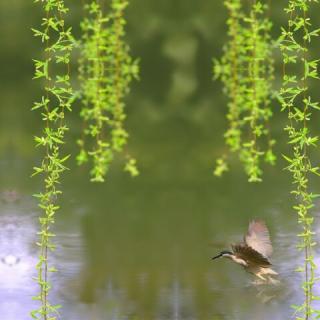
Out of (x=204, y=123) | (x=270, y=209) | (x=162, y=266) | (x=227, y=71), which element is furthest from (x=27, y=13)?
(x=162, y=266)

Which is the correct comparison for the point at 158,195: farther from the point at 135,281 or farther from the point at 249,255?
the point at 249,255

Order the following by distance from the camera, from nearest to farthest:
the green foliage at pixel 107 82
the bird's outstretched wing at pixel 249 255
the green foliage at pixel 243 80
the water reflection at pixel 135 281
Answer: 1. the water reflection at pixel 135 281
2. the bird's outstretched wing at pixel 249 255
3. the green foliage at pixel 107 82
4. the green foliage at pixel 243 80

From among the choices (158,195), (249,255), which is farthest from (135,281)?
(158,195)

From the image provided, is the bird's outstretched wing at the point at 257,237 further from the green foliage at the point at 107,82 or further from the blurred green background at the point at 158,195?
the green foliage at the point at 107,82

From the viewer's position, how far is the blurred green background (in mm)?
6434

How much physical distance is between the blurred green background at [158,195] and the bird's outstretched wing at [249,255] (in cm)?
14

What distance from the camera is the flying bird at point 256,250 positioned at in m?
6.41

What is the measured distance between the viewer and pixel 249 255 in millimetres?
6461

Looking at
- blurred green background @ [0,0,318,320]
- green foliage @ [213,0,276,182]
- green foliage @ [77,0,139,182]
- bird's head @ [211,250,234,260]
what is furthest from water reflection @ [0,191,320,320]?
A: green foliage @ [213,0,276,182]

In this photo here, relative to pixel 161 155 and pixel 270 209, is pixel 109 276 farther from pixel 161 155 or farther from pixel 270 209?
pixel 161 155

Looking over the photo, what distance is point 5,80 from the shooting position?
33.4 ft

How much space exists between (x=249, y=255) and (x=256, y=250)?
88 millimetres

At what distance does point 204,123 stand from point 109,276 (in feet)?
9.69

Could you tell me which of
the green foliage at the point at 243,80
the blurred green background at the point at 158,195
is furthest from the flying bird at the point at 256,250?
the green foliage at the point at 243,80
